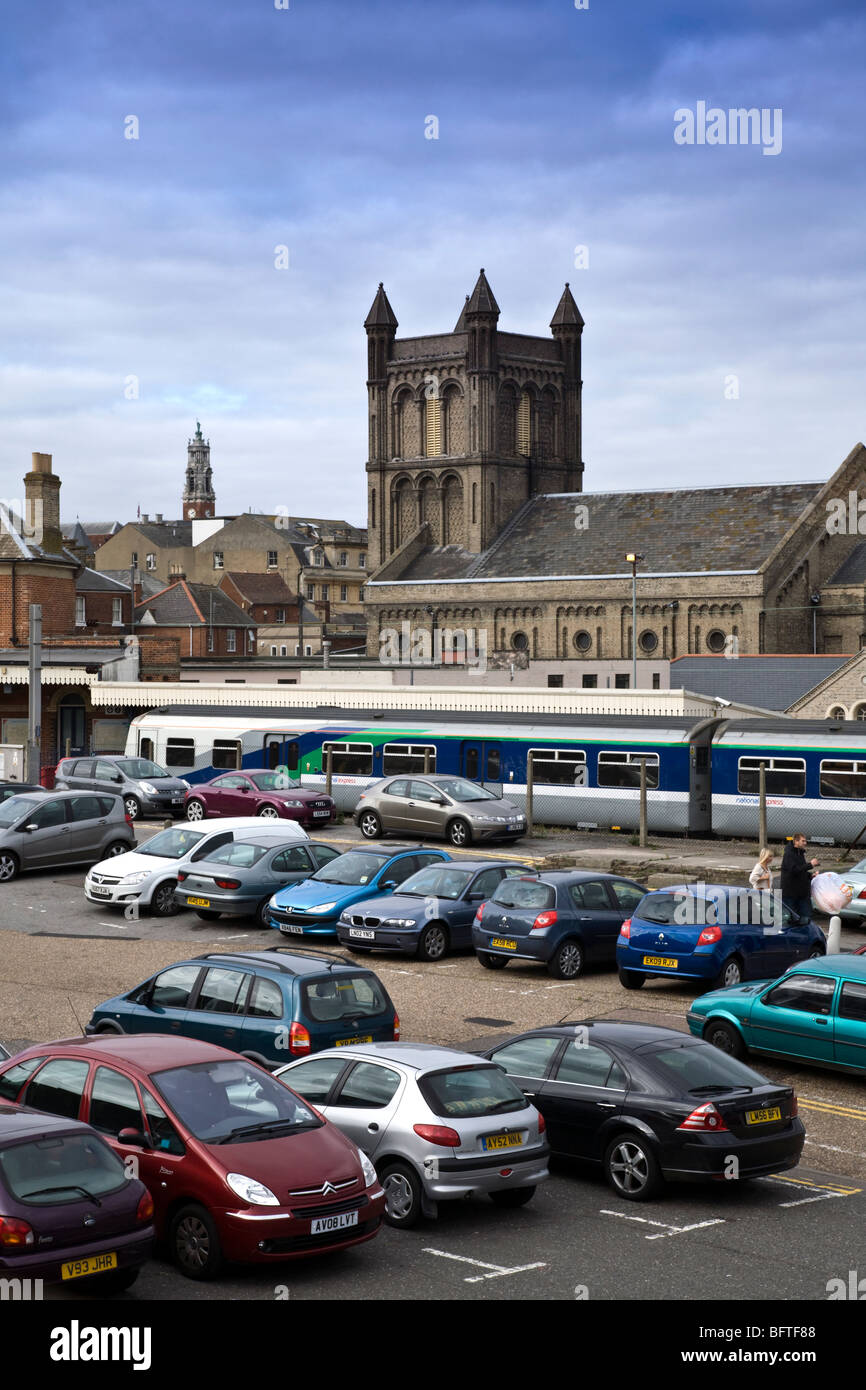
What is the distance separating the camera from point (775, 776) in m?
34.5

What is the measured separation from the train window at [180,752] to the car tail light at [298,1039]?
30024 mm

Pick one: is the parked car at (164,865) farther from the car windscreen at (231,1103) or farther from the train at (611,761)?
the car windscreen at (231,1103)

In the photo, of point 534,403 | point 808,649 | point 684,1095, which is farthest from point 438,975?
point 534,403

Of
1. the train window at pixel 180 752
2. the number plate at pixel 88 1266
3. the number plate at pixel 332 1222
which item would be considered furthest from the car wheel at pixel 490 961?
the train window at pixel 180 752

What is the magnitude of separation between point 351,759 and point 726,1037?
79.4 ft

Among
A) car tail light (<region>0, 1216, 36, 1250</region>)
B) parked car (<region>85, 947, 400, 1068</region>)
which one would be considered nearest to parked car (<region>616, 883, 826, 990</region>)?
parked car (<region>85, 947, 400, 1068</region>)

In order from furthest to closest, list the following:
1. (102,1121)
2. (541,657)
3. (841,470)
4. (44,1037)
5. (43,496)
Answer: (541,657)
(841,470)
(43,496)
(44,1037)
(102,1121)

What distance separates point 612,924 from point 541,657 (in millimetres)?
63952

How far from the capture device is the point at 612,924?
72.5 ft

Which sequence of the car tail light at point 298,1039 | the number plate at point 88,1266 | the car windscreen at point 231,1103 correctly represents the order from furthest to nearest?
the car tail light at point 298,1039
the car windscreen at point 231,1103
the number plate at point 88,1266

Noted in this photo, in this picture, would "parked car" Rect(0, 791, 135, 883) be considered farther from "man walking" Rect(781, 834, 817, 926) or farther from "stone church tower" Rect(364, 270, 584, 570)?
"stone church tower" Rect(364, 270, 584, 570)

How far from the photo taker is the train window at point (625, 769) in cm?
3575

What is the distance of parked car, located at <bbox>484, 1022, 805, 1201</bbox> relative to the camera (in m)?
12.7

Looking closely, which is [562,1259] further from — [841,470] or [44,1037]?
[841,470]
